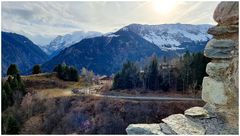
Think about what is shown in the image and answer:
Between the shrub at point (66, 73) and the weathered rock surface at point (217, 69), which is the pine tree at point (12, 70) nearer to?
the shrub at point (66, 73)

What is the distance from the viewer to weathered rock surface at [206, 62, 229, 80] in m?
2.11

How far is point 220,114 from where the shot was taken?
2.16 metres

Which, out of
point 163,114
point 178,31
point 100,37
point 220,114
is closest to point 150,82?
point 163,114

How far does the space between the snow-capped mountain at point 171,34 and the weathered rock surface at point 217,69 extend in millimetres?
70125

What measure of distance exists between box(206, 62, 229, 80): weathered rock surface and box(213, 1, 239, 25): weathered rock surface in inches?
9.6

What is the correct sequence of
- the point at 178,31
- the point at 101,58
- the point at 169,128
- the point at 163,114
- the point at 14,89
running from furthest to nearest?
the point at 178,31
the point at 101,58
the point at 14,89
the point at 163,114
the point at 169,128

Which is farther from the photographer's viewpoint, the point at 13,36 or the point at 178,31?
the point at 178,31

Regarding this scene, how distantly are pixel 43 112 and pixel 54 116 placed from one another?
0.79 metres

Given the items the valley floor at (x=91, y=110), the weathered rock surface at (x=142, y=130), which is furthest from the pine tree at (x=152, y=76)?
the weathered rock surface at (x=142, y=130)

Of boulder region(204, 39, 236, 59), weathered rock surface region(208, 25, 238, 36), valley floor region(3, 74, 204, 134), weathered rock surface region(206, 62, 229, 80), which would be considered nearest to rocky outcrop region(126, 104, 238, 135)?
weathered rock surface region(206, 62, 229, 80)

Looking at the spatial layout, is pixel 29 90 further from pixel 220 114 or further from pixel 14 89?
pixel 220 114

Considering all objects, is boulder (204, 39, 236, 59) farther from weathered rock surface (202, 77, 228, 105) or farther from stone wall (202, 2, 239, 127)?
weathered rock surface (202, 77, 228, 105)

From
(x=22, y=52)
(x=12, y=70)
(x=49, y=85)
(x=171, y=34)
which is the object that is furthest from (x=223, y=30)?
(x=171, y=34)

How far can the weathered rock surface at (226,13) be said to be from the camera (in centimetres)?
204
